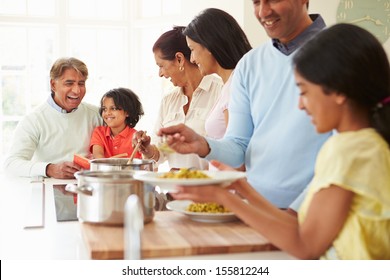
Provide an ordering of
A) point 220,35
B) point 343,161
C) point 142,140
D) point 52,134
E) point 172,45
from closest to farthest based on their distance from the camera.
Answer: point 343,161
point 220,35
point 142,140
point 172,45
point 52,134

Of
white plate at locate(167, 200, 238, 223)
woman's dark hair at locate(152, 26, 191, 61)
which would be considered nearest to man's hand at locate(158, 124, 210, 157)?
white plate at locate(167, 200, 238, 223)

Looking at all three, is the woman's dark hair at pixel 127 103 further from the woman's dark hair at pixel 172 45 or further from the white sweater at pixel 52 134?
the woman's dark hair at pixel 172 45

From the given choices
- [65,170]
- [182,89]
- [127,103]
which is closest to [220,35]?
[182,89]

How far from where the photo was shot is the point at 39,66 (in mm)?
4930

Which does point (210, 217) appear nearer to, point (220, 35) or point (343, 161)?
point (343, 161)

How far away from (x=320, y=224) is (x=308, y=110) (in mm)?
244

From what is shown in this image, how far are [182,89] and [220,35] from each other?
68 centimetres

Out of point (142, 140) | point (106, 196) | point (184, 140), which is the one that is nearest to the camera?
point (106, 196)

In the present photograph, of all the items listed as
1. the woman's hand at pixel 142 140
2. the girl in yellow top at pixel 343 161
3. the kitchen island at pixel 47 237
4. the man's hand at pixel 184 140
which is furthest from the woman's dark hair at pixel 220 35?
the girl in yellow top at pixel 343 161

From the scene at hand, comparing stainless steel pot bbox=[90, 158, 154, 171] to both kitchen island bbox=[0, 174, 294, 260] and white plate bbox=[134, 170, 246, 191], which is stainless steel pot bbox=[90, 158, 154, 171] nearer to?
kitchen island bbox=[0, 174, 294, 260]

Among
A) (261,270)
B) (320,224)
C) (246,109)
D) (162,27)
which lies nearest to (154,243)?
(261,270)

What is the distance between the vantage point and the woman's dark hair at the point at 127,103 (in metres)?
2.94

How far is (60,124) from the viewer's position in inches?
112

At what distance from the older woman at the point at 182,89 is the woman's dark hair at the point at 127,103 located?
0.29 metres
